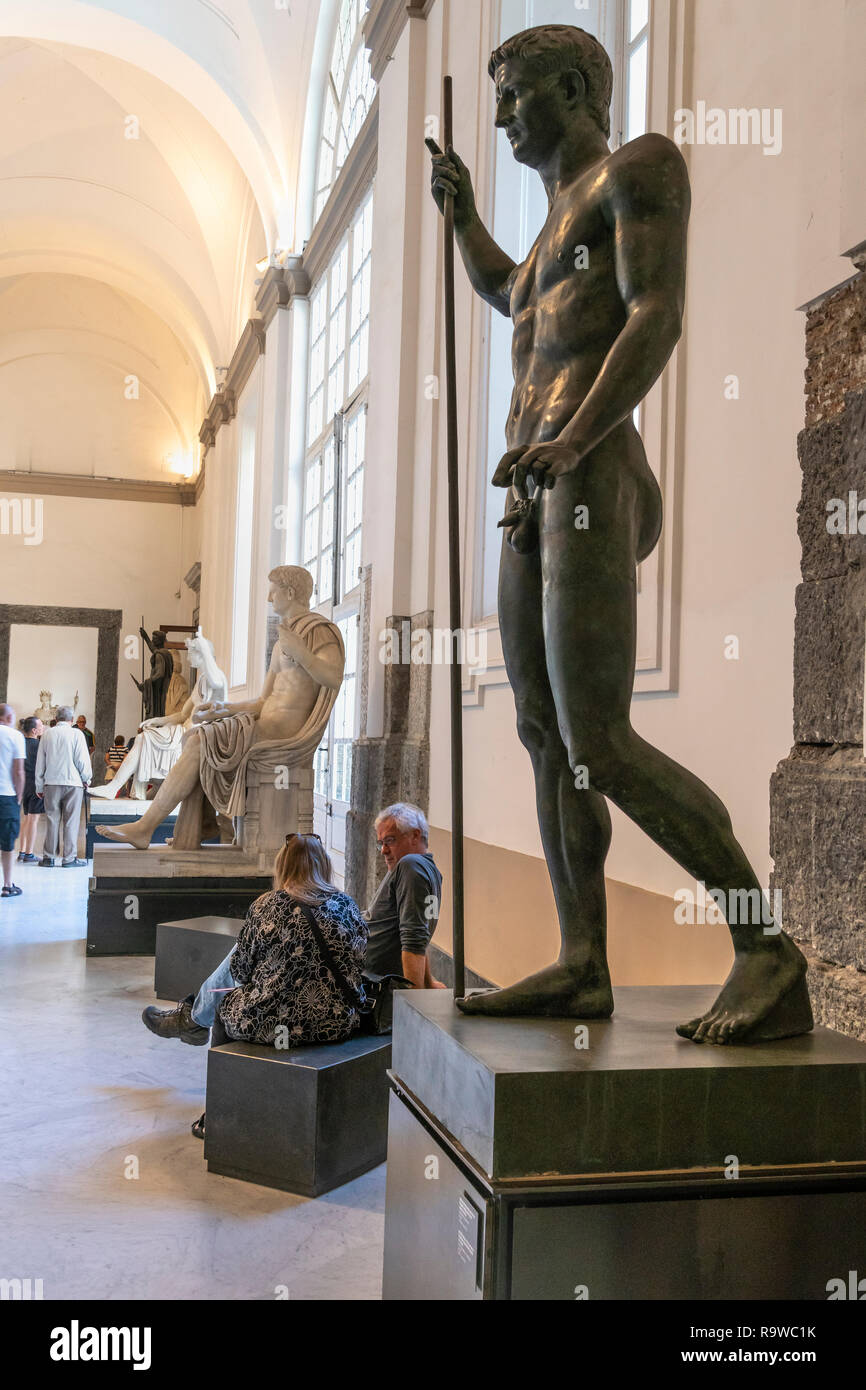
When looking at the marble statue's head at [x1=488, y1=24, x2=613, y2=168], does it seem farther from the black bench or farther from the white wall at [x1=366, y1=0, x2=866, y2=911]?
the black bench

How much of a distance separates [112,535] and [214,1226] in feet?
71.9

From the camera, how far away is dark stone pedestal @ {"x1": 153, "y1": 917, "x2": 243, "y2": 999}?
5.98 meters

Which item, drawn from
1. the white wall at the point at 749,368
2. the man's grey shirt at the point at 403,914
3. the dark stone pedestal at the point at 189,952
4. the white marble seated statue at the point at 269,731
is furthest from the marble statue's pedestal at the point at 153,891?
the white wall at the point at 749,368

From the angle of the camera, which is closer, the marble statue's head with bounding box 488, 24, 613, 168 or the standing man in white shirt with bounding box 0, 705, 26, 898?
the marble statue's head with bounding box 488, 24, 613, 168

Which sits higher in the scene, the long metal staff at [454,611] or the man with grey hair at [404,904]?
the long metal staff at [454,611]

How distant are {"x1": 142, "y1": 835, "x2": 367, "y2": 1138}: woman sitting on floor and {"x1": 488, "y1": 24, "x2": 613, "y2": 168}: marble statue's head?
237cm

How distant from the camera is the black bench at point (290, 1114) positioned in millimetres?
3582

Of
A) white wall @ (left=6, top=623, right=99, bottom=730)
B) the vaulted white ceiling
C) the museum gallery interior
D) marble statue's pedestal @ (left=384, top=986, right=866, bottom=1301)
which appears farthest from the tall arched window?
white wall @ (left=6, top=623, right=99, bottom=730)

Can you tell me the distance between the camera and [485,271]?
253 cm

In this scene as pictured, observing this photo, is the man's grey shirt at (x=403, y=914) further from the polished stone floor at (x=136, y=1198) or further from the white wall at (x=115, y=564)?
the white wall at (x=115, y=564)

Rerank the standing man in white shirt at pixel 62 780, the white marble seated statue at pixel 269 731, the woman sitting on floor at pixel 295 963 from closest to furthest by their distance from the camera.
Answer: the woman sitting on floor at pixel 295 963 < the white marble seated statue at pixel 269 731 < the standing man in white shirt at pixel 62 780

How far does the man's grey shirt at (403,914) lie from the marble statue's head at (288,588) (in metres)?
3.68

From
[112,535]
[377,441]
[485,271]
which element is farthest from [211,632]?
[485,271]
